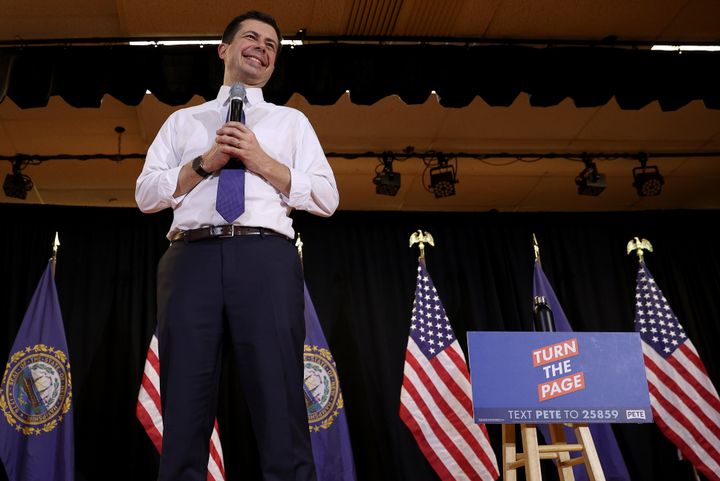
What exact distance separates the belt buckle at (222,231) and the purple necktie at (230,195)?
0.02 meters

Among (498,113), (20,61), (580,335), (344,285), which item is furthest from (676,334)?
(20,61)

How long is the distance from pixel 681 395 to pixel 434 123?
8.52 feet

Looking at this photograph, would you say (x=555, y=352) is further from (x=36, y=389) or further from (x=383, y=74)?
(x=36, y=389)

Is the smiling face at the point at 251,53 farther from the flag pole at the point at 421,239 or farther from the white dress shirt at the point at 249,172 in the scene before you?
the flag pole at the point at 421,239

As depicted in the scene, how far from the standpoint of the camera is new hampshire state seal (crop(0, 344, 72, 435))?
4078 mm

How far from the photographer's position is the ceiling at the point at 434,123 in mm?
3906

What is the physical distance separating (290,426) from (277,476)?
0.31ft

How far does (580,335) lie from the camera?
6.76ft

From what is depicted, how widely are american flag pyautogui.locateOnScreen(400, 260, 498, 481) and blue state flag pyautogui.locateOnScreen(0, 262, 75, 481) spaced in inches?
85.1

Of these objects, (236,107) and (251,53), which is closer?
(236,107)

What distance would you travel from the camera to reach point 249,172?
1492 millimetres

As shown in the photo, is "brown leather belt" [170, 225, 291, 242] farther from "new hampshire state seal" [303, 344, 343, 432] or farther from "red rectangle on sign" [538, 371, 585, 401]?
"new hampshire state seal" [303, 344, 343, 432]

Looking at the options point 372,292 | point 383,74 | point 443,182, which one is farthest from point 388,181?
point 383,74

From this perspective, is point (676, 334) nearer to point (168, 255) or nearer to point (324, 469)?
point (324, 469)
